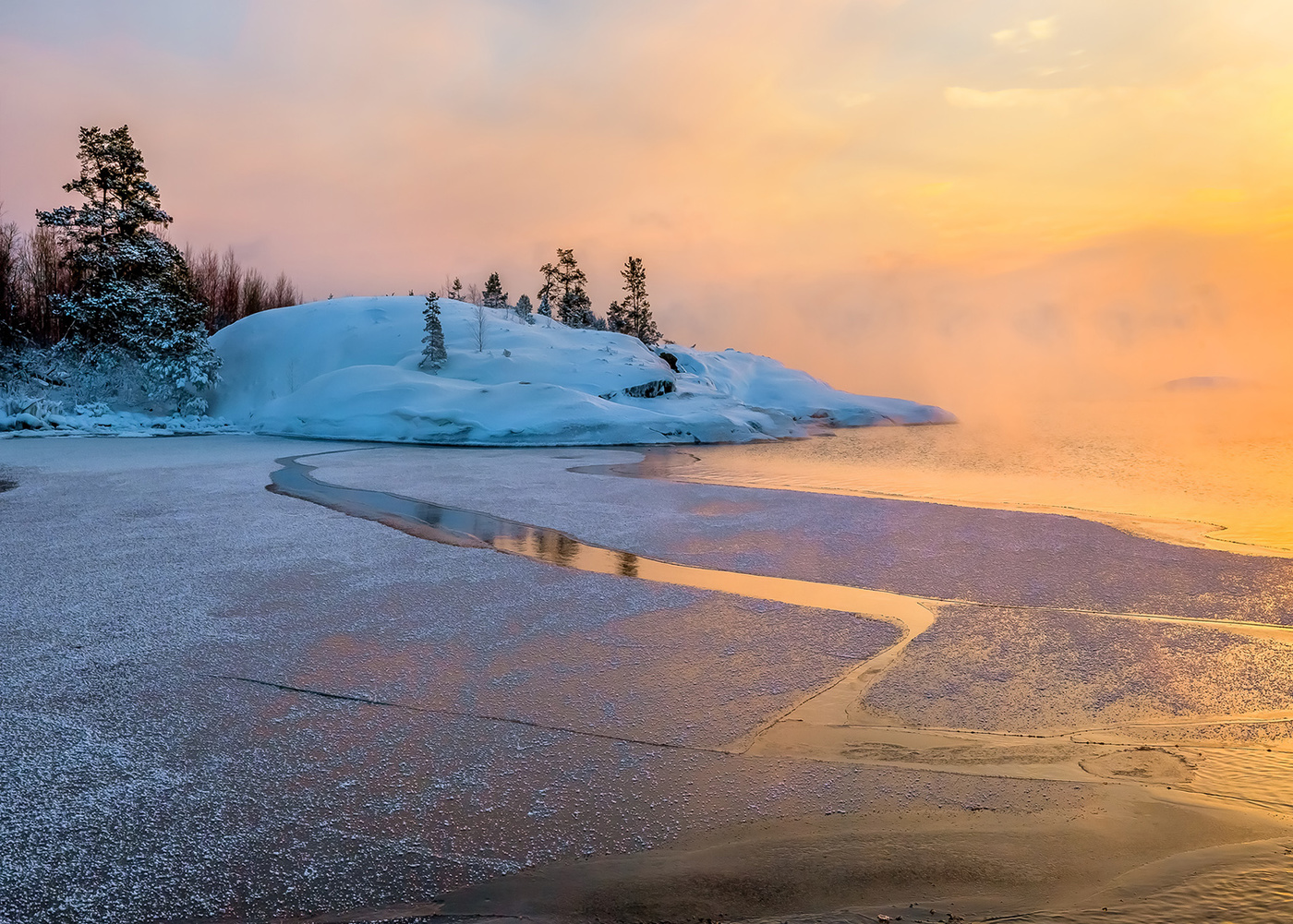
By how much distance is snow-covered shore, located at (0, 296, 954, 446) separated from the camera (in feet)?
71.3

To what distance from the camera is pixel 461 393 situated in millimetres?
23203

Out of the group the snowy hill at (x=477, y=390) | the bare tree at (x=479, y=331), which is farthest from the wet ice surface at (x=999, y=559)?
the bare tree at (x=479, y=331)

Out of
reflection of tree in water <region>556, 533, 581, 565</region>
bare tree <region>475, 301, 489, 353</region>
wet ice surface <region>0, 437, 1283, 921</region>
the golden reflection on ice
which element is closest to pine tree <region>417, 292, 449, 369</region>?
bare tree <region>475, 301, 489, 353</region>

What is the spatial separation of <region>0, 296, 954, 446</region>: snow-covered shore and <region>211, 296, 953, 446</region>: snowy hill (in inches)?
2.1

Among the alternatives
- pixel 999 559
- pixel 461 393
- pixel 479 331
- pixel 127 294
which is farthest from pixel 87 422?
pixel 999 559

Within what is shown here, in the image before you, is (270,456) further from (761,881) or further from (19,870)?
(761,881)

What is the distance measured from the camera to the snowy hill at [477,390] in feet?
71.5

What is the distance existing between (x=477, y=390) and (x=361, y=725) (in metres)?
21.0

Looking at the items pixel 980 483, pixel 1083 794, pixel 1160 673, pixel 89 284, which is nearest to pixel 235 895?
pixel 1083 794

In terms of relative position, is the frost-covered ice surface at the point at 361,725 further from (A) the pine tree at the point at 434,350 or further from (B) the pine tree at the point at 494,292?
(B) the pine tree at the point at 494,292

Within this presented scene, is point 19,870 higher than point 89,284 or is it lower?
lower

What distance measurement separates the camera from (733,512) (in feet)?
29.9

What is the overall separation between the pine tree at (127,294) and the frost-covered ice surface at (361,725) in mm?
22006

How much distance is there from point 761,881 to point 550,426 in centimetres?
1930
